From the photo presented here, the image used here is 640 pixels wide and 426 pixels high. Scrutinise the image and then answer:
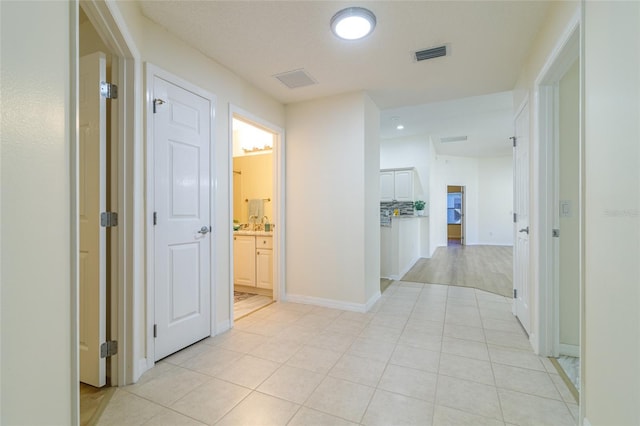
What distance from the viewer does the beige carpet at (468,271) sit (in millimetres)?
4578

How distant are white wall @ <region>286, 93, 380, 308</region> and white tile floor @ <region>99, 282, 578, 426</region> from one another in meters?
0.61

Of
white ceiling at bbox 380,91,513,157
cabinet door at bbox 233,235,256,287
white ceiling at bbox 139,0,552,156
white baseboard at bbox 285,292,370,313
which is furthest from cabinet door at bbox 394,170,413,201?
cabinet door at bbox 233,235,256,287

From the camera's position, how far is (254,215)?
185 inches

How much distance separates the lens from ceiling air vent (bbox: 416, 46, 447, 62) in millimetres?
2546

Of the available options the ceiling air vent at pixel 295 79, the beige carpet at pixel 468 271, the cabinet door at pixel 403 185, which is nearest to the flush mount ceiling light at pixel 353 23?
the ceiling air vent at pixel 295 79

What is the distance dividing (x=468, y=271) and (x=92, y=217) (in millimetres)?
5768

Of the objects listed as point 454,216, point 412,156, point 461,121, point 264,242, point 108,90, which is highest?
point 461,121

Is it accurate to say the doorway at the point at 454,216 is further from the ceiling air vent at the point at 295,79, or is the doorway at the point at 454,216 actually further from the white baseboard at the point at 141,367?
the white baseboard at the point at 141,367

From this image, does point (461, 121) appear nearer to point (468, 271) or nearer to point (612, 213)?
point (468, 271)

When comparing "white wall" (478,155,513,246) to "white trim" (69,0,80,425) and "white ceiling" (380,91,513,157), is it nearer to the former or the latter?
"white ceiling" (380,91,513,157)

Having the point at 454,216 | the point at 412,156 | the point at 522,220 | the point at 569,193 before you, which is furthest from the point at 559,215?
the point at 454,216

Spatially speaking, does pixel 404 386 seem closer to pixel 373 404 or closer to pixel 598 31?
pixel 373 404

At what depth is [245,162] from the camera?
4758 mm

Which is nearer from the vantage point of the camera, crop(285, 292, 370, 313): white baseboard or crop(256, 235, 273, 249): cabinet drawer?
crop(285, 292, 370, 313): white baseboard
